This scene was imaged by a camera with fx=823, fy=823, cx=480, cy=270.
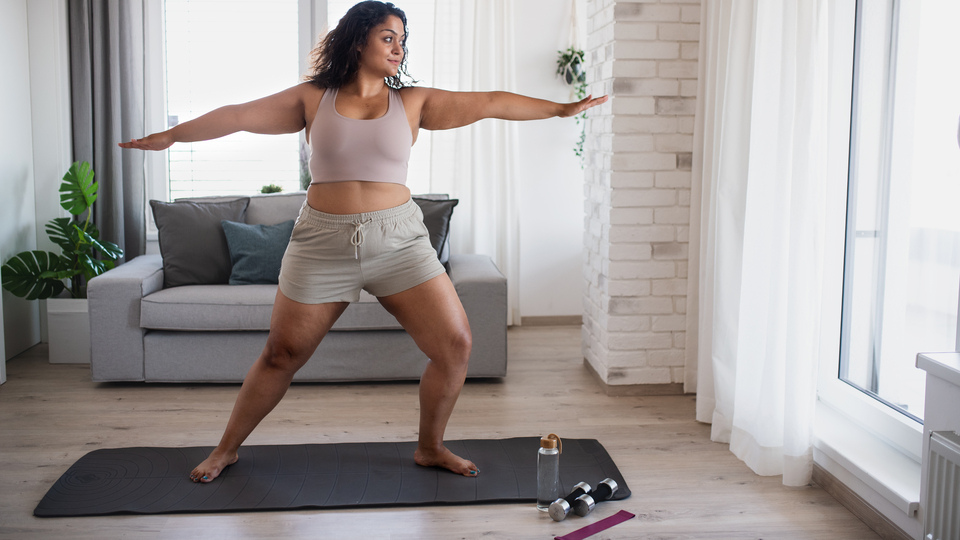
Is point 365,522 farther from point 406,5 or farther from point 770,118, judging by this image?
point 406,5

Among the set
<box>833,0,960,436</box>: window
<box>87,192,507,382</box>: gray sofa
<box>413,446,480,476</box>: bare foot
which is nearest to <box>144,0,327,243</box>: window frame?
<box>87,192,507,382</box>: gray sofa

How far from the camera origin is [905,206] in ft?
8.02

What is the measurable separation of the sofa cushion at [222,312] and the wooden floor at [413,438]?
0.95ft

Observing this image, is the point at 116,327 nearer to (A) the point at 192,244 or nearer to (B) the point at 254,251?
(A) the point at 192,244

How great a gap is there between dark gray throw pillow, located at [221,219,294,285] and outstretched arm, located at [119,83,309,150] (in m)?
1.46

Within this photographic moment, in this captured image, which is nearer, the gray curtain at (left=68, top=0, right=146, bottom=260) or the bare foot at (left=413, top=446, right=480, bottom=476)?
the bare foot at (left=413, top=446, right=480, bottom=476)

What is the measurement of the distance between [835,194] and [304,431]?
80.3 inches

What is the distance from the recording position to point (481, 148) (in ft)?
15.6

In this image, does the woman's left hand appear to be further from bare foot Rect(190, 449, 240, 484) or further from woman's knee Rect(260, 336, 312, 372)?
bare foot Rect(190, 449, 240, 484)

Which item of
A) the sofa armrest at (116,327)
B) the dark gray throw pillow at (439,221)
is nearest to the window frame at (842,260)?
the dark gray throw pillow at (439,221)

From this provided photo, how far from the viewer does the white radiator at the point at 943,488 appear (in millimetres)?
1724

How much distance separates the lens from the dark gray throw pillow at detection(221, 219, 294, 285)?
3809mm

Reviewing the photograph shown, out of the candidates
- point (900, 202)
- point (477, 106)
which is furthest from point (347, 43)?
point (900, 202)

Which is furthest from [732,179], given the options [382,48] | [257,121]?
[257,121]
